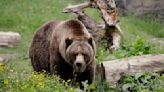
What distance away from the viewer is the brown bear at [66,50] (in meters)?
8.19

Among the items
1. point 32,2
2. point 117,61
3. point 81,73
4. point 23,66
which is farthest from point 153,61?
point 32,2

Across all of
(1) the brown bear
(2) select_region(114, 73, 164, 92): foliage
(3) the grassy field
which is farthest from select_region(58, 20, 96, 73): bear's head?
(3) the grassy field

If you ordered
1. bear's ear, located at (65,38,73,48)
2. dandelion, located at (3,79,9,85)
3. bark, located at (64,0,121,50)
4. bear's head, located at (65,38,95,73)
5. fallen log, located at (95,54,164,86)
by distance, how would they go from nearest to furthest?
1. dandelion, located at (3,79,9,85)
2. bear's head, located at (65,38,95,73)
3. bear's ear, located at (65,38,73,48)
4. fallen log, located at (95,54,164,86)
5. bark, located at (64,0,121,50)

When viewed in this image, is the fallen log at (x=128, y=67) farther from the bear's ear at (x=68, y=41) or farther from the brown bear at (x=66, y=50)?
the bear's ear at (x=68, y=41)

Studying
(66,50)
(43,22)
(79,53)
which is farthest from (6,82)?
(43,22)

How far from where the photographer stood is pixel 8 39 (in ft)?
45.2

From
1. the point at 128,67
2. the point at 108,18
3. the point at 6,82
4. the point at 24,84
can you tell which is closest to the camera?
the point at 6,82

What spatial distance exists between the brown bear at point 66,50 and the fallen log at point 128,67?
9.9 inches

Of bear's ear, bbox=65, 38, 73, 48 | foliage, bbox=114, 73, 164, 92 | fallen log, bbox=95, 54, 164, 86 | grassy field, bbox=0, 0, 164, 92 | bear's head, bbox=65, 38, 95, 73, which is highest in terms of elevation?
bear's ear, bbox=65, 38, 73, 48

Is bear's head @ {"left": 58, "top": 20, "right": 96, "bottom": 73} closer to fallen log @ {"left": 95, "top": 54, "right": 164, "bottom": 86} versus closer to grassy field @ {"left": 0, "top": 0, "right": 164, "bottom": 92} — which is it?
fallen log @ {"left": 95, "top": 54, "right": 164, "bottom": 86}

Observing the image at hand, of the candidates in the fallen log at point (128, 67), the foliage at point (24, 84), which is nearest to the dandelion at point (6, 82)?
the foliage at point (24, 84)

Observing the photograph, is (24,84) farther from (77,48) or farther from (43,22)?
(43,22)

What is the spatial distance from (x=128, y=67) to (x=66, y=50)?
3.20ft

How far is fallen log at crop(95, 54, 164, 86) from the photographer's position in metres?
8.34
